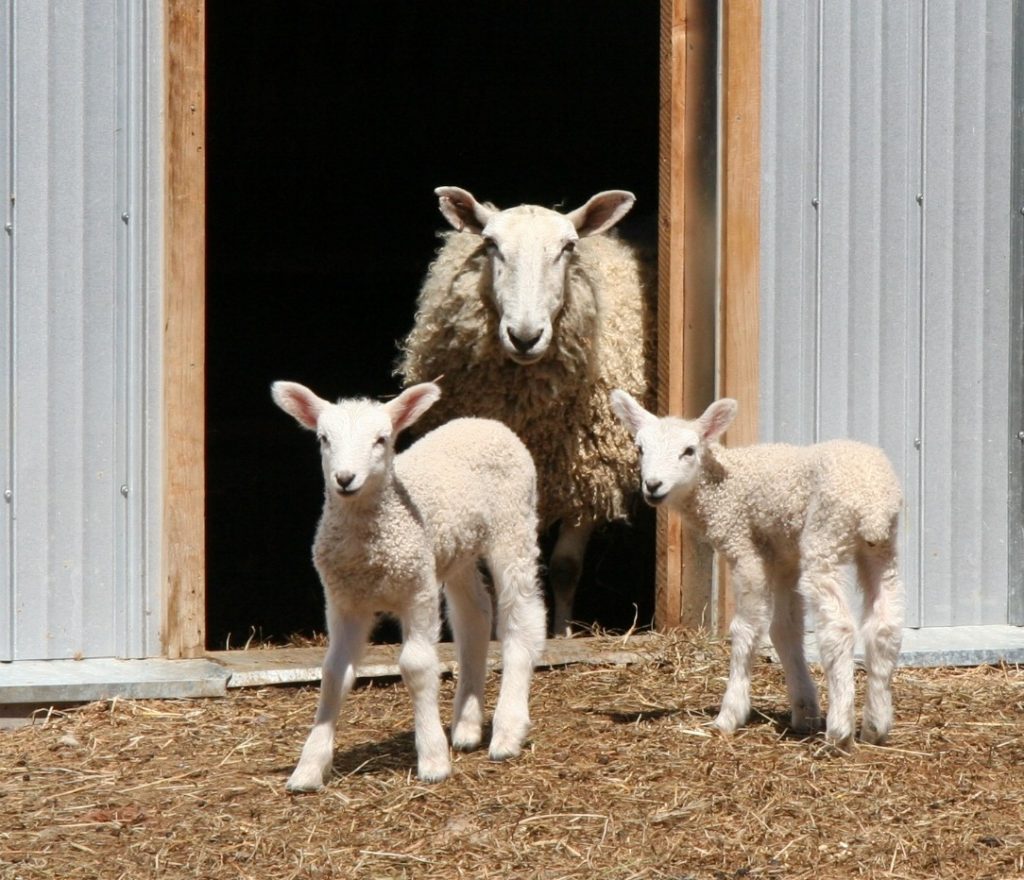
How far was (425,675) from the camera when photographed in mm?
4945

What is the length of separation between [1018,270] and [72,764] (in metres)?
4.70

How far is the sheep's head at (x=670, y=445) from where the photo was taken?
548 cm

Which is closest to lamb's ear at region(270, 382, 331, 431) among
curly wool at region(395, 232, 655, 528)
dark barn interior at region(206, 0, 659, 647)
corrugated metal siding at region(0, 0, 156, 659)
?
corrugated metal siding at region(0, 0, 156, 659)

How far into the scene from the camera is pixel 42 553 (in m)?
6.38

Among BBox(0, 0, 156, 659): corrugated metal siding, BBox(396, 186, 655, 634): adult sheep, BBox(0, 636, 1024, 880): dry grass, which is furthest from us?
BBox(396, 186, 655, 634): adult sheep

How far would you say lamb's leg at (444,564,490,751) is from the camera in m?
5.46

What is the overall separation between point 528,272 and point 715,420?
158 centimetres

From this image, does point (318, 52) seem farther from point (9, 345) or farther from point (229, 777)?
point (229, 777)

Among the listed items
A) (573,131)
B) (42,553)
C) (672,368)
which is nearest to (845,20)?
(672,368)

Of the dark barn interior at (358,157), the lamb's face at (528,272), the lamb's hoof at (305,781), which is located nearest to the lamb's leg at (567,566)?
the lamb's face at (528,272)

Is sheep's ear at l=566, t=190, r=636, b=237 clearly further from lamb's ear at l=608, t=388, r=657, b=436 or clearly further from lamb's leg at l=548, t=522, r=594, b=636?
lamb's ear at l=608, t=388, r=657, b=436

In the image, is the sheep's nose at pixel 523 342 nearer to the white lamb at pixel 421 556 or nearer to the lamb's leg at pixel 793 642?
the white lamb at pixel 421 556

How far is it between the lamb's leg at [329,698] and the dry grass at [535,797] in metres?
0.07

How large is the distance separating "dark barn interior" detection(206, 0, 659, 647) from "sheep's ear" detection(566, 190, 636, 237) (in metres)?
3.99
